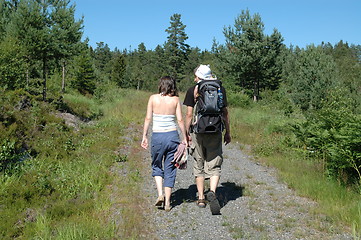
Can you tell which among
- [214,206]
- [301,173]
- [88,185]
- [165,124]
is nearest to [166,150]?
[165,124]

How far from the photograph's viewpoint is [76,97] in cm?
2308

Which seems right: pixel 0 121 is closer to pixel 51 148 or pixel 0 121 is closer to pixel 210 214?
pixel 51 148

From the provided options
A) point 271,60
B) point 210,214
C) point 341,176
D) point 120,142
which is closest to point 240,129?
point 120,142

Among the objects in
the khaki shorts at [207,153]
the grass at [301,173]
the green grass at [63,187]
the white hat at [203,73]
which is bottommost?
the green grass at [63,187]

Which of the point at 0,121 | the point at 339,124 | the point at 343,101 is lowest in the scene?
the point at 0,121

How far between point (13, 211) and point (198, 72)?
11.2ft

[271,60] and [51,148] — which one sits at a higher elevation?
[271,60]

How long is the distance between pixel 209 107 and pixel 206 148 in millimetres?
788

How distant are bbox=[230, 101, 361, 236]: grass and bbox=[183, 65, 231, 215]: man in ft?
5.27

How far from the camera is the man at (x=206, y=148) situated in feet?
15.8

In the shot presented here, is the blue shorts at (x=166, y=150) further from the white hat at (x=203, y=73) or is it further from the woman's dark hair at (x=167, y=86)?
the white hat at (x=203, y=73)

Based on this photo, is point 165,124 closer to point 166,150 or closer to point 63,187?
point 166,150

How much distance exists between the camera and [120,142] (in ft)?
34.2

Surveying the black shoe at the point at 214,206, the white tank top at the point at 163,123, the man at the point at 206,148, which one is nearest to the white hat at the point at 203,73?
the man at the point at 206,148
